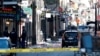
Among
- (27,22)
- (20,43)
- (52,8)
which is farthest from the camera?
(27,22)

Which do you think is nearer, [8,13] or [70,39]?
[8,13]

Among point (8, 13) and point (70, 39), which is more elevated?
point (8, 13)

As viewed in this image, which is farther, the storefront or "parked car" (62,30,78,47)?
"parked car" (62,30,78,47)

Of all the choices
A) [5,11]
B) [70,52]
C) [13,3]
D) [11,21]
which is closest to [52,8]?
[11,21]

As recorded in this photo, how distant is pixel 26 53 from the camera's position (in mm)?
15445

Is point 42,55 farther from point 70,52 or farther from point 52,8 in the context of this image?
point 52,8

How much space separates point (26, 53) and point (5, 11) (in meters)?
18.0

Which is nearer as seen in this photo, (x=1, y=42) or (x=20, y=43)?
(x=1, y=42)

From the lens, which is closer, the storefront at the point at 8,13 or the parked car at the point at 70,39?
the storefront at the point at 8,13

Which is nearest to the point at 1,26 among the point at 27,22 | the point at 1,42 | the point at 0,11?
the point at 0,11

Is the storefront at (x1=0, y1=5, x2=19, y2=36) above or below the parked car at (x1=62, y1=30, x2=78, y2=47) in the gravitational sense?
above

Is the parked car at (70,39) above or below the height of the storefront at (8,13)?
below

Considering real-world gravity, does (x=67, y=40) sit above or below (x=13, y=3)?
below

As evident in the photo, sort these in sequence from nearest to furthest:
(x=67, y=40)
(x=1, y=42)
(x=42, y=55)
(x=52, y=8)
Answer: (x=42, y=55) → (x=1, y=42) → (x=67, y=40) → (x=52, y=8)
